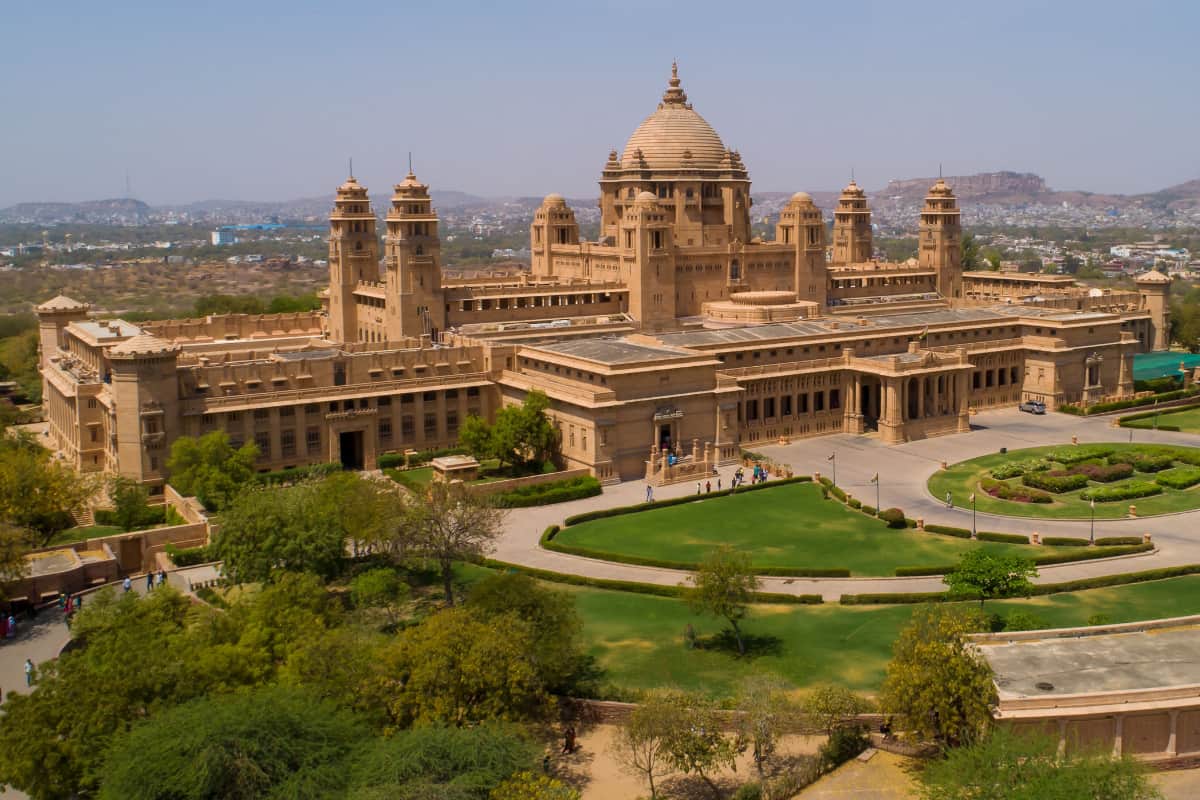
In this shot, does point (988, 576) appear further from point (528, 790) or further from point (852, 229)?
point (852, 229)

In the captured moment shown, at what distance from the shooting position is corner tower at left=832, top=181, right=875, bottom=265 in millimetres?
107250

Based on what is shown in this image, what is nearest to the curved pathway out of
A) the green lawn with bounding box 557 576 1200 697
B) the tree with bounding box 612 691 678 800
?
the green lawn with bounding box 557 576 1200 697

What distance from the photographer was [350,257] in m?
84.4

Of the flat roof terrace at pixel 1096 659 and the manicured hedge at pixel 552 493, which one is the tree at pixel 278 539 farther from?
the flat roof terrace at pixel 1096 659

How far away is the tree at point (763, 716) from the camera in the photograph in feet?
101

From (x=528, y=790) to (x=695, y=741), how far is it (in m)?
5.40

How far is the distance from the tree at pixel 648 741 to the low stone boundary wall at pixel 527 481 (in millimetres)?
25418

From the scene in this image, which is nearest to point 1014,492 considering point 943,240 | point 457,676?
point 457,676

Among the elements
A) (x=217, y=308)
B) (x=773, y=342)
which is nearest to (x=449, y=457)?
(x=773, y=342)

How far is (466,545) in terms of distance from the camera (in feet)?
143

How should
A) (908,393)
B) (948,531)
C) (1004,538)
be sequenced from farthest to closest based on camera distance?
(908,393)
(948,531)
(1004,538)

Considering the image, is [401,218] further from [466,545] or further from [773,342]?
[466,545]

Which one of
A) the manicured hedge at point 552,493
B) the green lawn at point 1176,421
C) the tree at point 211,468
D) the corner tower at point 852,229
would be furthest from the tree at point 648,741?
the corner tower at point 852,229

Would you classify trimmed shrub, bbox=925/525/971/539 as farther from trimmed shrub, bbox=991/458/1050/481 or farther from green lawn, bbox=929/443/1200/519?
trimmed shrub, bbox=991/458/1050/481
